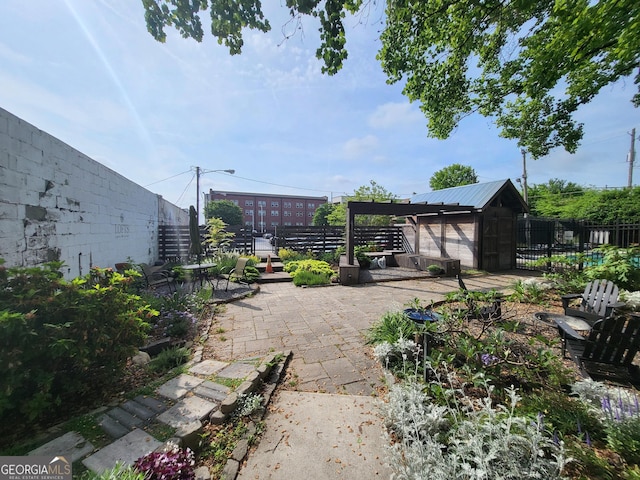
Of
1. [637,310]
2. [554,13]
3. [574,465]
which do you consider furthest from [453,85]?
[574,465]

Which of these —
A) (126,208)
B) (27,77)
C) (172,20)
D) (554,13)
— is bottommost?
(126,208)

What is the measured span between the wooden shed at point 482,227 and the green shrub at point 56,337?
1013 cm

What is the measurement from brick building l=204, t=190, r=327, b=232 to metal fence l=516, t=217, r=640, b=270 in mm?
43070

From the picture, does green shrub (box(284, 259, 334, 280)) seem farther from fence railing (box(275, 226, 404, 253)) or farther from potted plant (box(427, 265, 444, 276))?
potted plant (box(427, 265, 444, 276))

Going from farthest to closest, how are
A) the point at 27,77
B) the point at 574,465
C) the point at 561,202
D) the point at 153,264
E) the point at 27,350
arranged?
1. the point at 561,202
2. the point at 153,264
3. the point at 27,77
4. the point at 27,350
5. the point at 574,465

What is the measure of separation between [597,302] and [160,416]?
628 cm

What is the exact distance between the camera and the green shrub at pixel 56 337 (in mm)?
1796

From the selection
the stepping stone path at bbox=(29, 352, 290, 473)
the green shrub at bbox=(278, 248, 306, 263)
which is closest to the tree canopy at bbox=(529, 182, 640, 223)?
the green shrub at bbox=(278, 248, 306, 263)

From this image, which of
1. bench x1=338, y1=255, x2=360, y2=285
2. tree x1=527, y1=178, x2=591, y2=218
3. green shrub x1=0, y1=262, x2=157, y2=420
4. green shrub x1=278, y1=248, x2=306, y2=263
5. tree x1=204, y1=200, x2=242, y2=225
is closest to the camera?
green shrub x1=0, y1=262, x2=157, y2=420

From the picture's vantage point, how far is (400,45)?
570 cm

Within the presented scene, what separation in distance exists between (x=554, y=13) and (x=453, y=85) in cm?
239

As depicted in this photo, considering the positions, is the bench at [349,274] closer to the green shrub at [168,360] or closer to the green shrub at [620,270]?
the green shrub at [168,360]

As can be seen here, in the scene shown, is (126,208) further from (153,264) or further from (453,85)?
(453,85)

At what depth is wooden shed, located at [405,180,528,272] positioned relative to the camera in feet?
32.9
